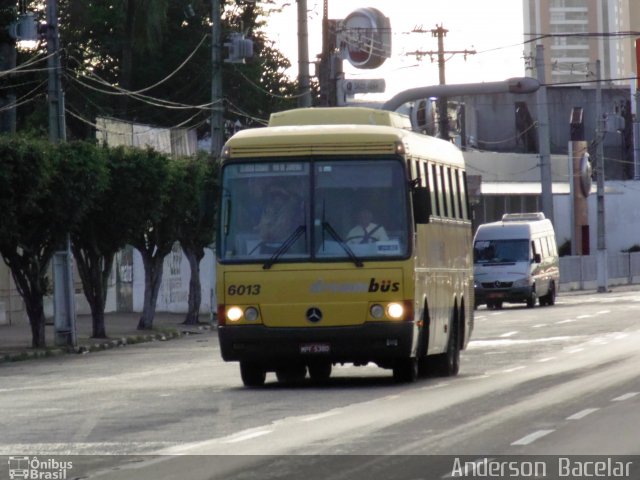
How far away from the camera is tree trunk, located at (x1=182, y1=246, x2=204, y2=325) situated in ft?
145

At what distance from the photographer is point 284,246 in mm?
19578

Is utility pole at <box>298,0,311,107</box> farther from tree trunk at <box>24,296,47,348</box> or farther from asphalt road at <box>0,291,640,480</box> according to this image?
asphalt road at <box>0,291,640,480</box>

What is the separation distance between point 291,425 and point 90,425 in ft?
6.40

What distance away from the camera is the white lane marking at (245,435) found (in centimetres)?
1394

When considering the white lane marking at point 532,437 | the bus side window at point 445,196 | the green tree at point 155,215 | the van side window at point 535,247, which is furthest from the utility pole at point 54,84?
the white lane marking at point 532,437

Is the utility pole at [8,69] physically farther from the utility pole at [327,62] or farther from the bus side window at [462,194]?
the bus side window at [462,194]

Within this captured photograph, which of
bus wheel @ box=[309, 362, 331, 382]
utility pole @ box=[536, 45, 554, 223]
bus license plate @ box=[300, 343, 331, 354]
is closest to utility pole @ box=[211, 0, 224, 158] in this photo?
utility pole @ box=[536, 45, 554, 223]

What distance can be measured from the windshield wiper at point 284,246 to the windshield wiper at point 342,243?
0.26 metres

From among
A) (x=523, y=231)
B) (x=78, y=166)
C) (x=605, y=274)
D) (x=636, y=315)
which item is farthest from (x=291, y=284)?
(x=605, y=274)

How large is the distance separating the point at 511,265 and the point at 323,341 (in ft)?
105

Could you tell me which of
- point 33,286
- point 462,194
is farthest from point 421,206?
point 33,286

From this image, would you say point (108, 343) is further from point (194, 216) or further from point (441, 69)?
point (441, 69)

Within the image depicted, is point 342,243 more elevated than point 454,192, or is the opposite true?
point 454,192

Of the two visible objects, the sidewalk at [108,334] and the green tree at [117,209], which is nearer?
the sidewalk at [108,334]
